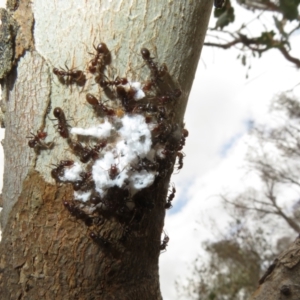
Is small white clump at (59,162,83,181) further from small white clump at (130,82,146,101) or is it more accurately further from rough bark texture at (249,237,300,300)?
rough bark texture at (249,237,300,300)

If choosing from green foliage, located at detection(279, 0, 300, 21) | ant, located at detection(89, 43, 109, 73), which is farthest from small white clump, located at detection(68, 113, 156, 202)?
green foliage, located at detection(279, 0, 300, 21)

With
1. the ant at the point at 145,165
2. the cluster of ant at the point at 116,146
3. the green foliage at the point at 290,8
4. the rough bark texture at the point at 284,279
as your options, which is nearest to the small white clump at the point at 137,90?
the cluster of ant at the point at 116,146

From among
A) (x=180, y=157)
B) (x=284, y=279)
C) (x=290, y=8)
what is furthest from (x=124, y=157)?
(x=290, y=8)

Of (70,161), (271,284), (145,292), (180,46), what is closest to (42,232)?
(70,161)

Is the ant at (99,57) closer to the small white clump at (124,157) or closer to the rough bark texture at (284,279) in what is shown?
the small white clump at (124,157)

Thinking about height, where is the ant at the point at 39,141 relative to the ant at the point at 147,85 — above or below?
below

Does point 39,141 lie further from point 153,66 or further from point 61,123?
point 153,66
